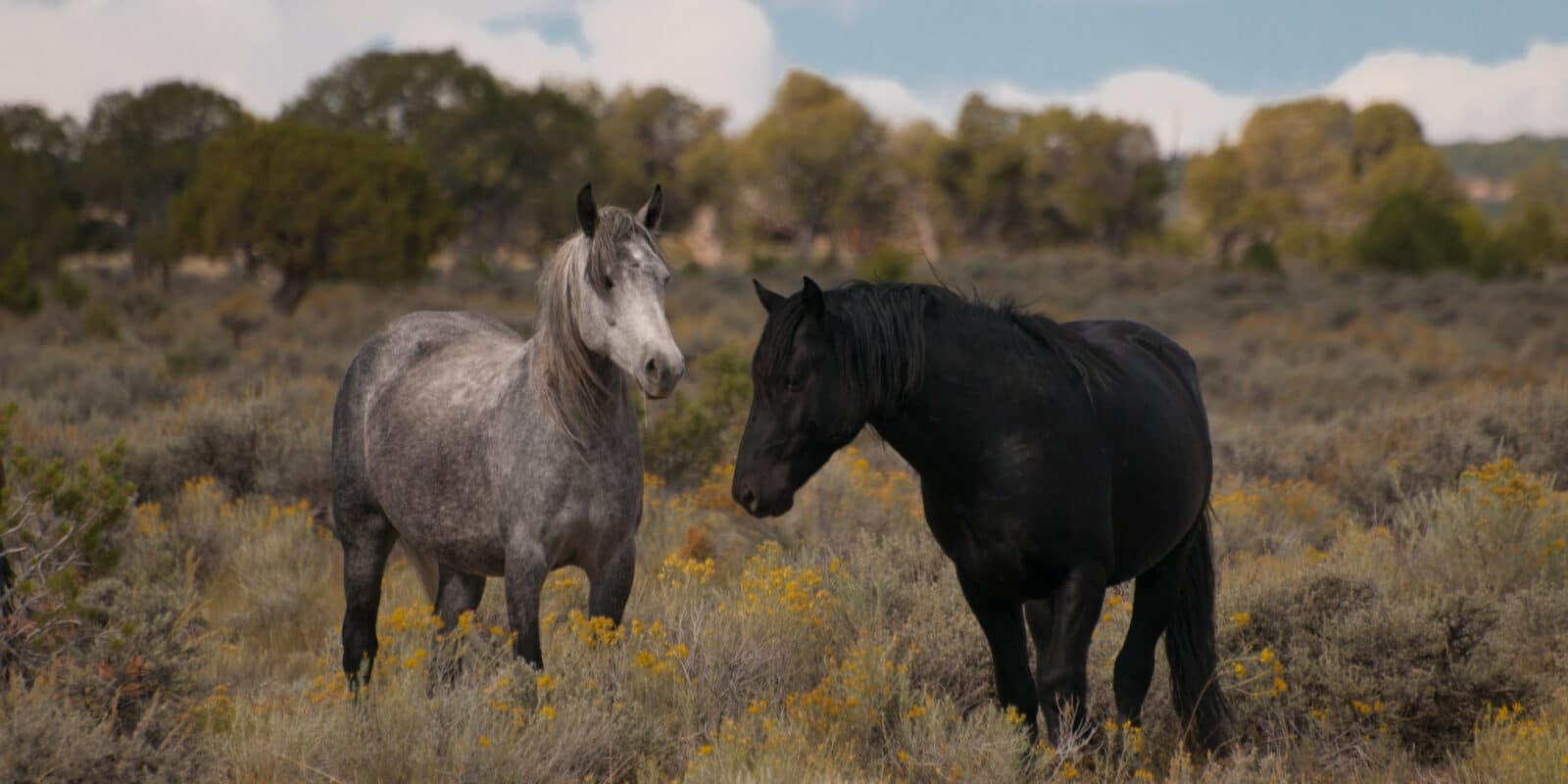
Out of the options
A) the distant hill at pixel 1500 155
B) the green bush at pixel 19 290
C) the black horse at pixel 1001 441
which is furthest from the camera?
the distant hill at pixel 1500 155

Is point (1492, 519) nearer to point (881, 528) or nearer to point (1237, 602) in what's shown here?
point (1237, 602)

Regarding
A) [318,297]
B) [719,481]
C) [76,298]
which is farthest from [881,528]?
[318,297]

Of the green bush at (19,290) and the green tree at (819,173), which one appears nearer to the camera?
the green bush at (19,290)

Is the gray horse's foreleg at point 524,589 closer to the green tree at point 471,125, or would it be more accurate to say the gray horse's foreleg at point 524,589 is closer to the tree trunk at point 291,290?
the tree trunk at point 291,290

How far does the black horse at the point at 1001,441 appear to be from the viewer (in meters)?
3.58

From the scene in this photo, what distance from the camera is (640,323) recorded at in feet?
13.2

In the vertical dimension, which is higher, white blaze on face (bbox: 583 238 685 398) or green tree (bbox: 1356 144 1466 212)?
green tree (bbox: 1356 144 1466 212)

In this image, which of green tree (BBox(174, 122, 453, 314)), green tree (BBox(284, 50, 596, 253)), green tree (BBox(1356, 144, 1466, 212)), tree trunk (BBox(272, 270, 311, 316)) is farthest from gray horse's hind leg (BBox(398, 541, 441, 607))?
green tree (BBox(1356, 144, 1466, 212))

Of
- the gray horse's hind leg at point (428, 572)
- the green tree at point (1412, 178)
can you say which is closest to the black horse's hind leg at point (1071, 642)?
the gray horse's hind leg at point (428, 572)

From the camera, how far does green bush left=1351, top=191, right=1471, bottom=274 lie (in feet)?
136

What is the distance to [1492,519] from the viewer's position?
632 centimetres

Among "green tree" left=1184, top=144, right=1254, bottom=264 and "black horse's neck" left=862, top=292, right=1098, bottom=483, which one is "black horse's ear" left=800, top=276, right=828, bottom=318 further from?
"green tree" left=1184, top=144, right=1254, bottom=264

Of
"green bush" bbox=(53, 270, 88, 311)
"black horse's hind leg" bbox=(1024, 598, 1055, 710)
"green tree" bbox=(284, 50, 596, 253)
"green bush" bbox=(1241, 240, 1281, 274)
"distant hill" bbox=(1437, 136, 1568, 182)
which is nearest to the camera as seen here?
"black horse's hind leg" bbox=(1024, 598, 1055, 710)

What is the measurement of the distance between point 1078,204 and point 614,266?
64.0 meters
